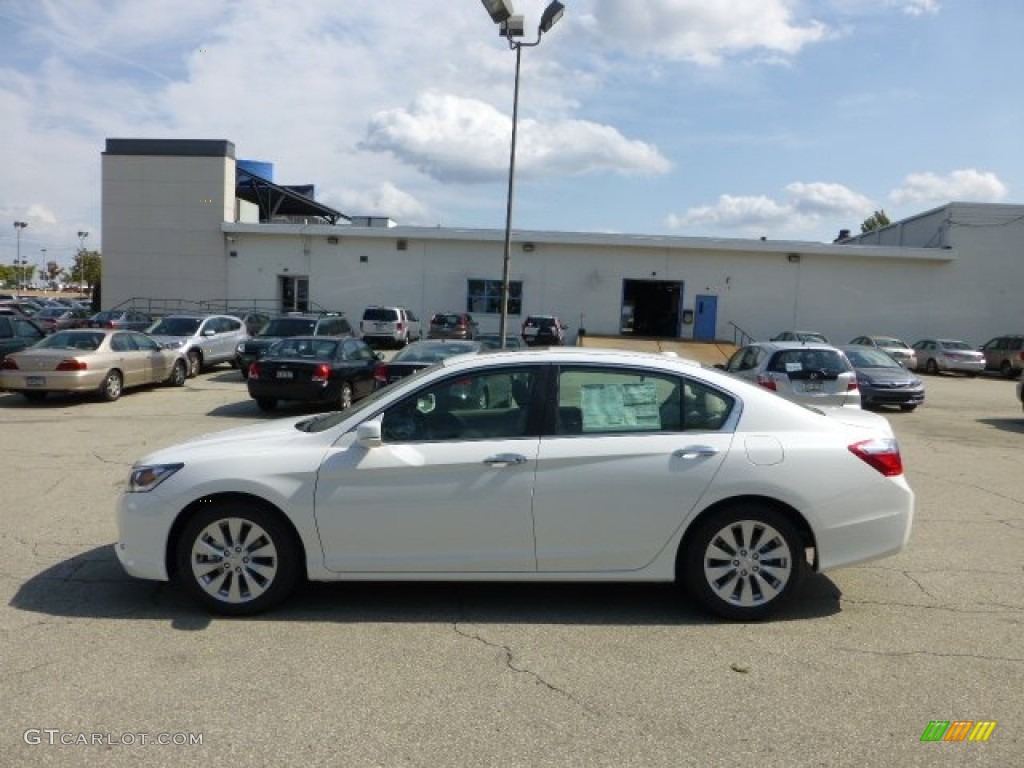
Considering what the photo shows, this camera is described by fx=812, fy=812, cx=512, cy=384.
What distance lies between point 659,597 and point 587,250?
34.3 m

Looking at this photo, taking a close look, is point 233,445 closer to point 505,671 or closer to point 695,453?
point 505,671

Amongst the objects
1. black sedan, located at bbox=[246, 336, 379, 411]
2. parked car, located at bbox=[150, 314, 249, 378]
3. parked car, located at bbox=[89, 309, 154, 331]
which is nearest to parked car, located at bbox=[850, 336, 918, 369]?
black sedan, located at bbox=[246, 336, 379, 411]

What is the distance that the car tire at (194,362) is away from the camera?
2017 cm

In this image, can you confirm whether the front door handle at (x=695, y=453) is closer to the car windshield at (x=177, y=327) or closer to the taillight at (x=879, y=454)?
the taillight at (x=879, y=454)

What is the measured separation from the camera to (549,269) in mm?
38500

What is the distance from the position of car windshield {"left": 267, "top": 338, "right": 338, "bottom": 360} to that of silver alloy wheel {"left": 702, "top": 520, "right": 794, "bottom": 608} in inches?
439

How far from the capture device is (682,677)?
3.99 metres

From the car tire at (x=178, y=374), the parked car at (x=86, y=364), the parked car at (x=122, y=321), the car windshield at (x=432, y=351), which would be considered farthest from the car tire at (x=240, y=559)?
the parked car at (x=122, y=321)

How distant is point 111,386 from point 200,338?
5.59 meters

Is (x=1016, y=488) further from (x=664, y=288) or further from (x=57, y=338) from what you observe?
(x=664, y=288)

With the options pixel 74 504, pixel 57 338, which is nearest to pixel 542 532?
pixel 74 504

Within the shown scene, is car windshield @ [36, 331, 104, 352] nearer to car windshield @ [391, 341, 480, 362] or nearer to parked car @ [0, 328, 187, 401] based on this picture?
parked car @ [0, 328, 187, 401]

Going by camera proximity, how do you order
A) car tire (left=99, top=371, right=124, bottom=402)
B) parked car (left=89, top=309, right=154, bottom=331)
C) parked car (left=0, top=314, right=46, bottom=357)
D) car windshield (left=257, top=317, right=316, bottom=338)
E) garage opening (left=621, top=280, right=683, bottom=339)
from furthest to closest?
garage opening (left=621, top=280, right=683, bottom=339)
parked car (left=89, top=309, right=154, bottom=331)
car windshield (left=257, top=317, right=316, bottom=338)
parked car (left=0, top=314, right=46, bottom=357)
car tire (left=99, top=371, right=124, bottom=402)

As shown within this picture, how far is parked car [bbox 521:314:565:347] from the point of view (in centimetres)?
3045
